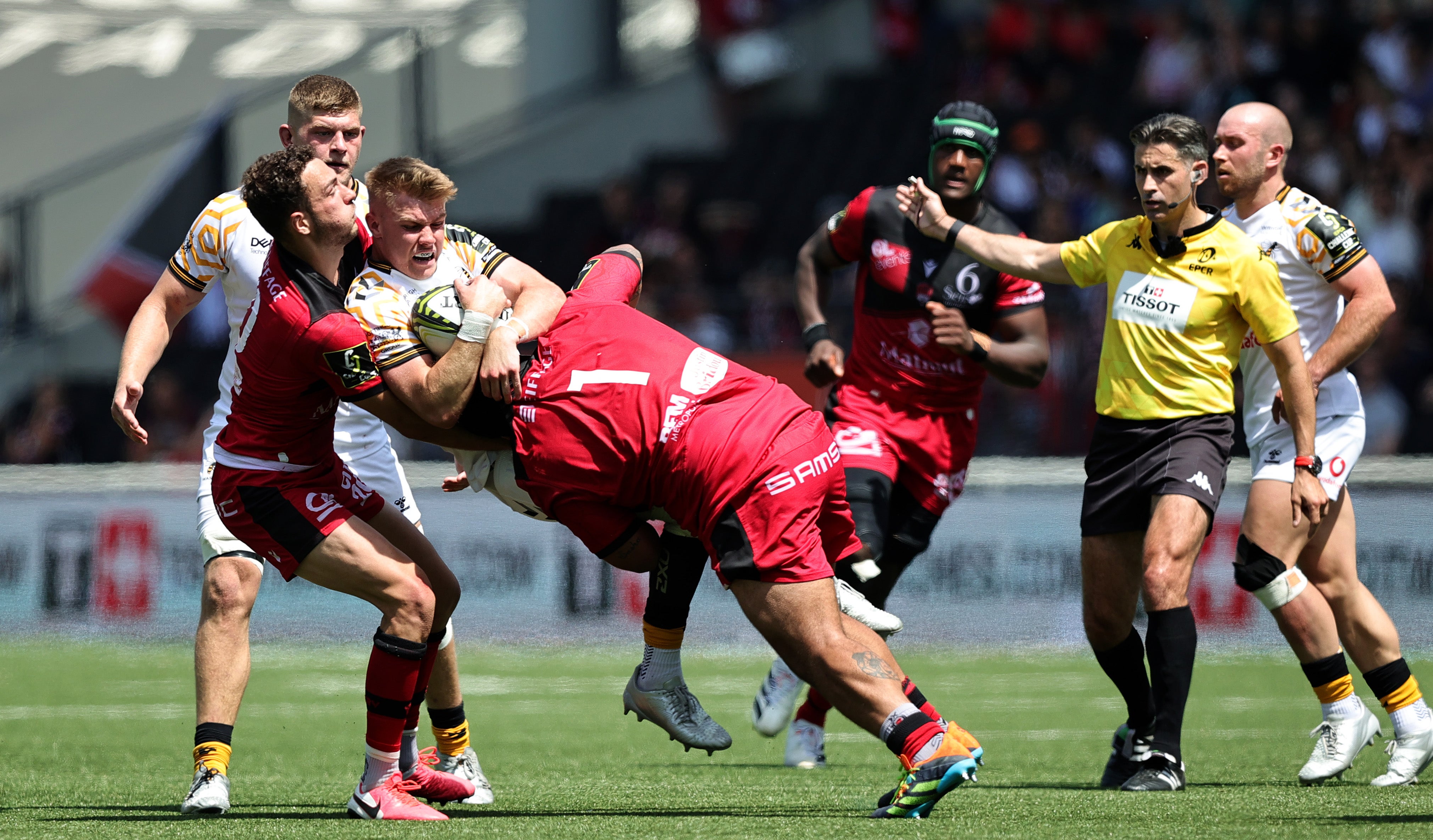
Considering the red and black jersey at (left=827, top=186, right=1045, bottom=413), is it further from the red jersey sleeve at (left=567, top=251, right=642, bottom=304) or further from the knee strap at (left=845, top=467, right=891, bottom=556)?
the red jersey sleeve at (left=567, top=251, right=642, bottom=304)

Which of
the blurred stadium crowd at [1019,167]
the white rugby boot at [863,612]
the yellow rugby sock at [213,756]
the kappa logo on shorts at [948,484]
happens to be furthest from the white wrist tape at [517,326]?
the blurred stadium crowd at [1019,167]

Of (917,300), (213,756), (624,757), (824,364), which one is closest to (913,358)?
(917,300)

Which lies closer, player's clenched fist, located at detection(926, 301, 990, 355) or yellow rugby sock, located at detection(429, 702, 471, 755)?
yellow rugby sock, located at detection(429, 702, 471, 755)

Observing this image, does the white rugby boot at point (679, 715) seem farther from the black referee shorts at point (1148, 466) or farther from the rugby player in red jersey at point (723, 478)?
the black referee shorts at point (1148, 466)

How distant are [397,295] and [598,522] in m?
0.93

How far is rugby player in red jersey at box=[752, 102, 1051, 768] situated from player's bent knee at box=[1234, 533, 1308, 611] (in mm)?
1292

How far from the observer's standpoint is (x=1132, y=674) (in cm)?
587

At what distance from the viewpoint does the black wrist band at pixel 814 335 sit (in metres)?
7.14

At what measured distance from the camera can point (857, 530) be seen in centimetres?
677

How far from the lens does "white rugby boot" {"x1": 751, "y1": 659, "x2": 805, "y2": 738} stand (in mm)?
6965

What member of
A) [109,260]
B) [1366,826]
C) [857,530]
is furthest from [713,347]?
[1366,826]

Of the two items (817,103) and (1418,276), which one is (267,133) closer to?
(817,103)

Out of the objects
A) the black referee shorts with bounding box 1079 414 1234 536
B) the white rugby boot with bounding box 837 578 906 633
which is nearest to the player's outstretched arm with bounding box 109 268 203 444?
the white rugby boot with bounding box 837 578 906 633

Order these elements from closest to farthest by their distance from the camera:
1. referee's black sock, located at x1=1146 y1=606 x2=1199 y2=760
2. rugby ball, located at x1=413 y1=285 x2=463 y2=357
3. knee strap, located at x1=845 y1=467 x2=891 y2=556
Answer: rugby ball, located at x1=413 y1=285 x2=463 y2=357
referee's black sock, located at x1=1146 y1=606 x2=1199 y2=760
knee strap, located at x1=845 y1=467 x2=891 y2=556
